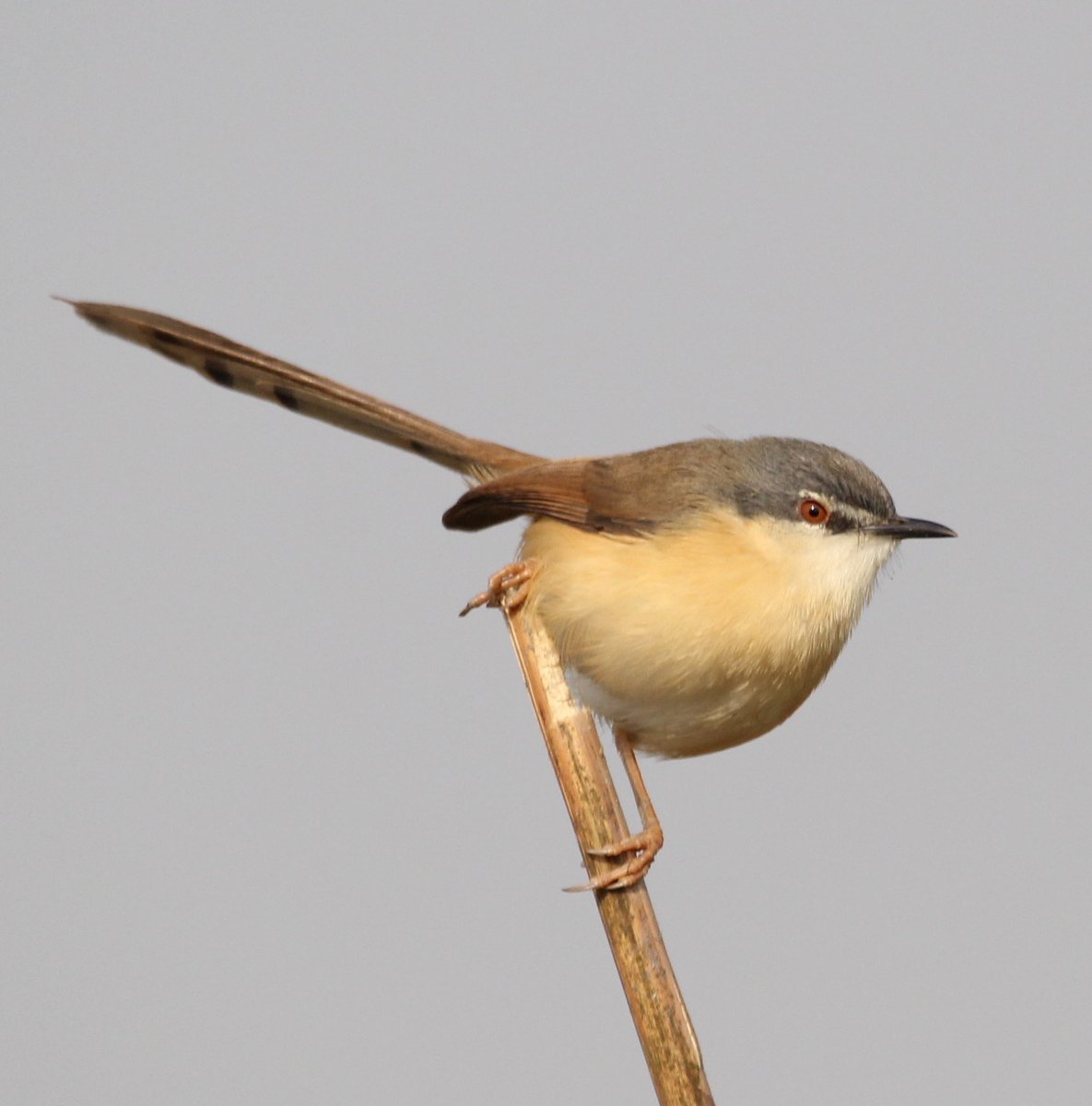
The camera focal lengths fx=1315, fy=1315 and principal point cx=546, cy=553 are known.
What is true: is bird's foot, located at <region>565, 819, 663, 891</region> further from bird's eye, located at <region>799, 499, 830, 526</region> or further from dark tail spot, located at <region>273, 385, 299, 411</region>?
dark tail spot, located at <region>273, 385, 299, 411</region>

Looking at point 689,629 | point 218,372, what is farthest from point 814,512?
point 218,372

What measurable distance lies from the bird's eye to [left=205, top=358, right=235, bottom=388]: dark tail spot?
1786 mm

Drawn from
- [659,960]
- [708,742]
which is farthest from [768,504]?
[659,960]

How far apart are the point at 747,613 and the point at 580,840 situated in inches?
29.9

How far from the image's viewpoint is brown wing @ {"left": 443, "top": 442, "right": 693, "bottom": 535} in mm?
3824

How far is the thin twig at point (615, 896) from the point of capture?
11.0 ft

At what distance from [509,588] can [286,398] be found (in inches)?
37.4

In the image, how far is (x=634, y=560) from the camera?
3.71m

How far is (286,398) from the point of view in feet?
13.6

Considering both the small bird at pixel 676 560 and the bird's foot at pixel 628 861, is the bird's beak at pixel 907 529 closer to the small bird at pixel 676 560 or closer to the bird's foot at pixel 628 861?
the small bird at pixel 676 560

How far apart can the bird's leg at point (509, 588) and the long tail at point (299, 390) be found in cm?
49

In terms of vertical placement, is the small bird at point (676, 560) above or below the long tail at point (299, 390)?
below

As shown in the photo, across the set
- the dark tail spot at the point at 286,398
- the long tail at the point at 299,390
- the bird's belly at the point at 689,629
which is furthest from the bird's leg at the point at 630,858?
the dark tail spot at the point at 286,398

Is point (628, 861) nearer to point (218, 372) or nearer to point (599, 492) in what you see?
point (599, 492)
